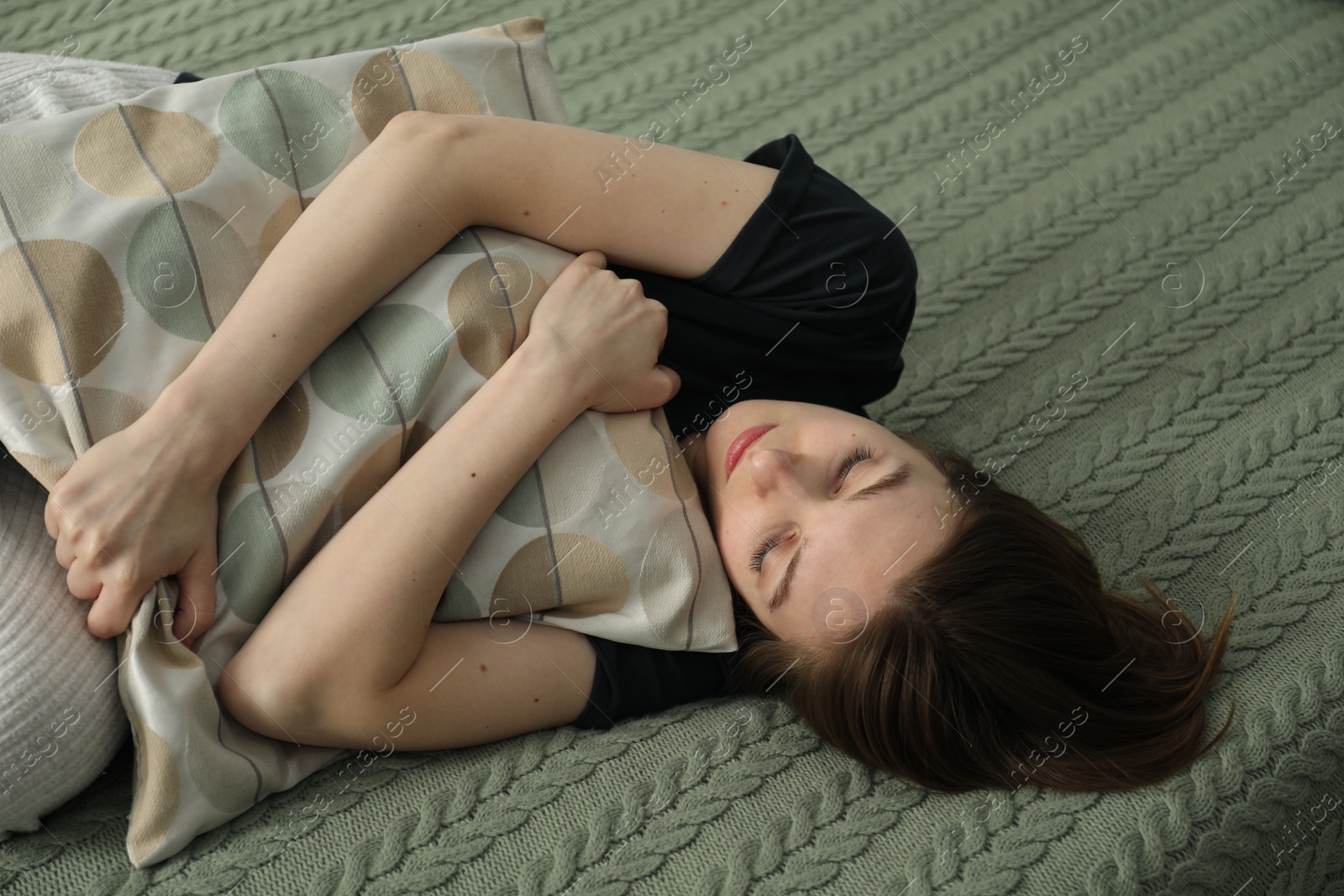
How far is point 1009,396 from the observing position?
1.12m

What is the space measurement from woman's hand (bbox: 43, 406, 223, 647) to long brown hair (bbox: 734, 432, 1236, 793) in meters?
0.51

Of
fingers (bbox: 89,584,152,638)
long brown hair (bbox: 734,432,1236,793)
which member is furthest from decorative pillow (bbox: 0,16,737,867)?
long brown hair (bbox: 734,432,1236,793)

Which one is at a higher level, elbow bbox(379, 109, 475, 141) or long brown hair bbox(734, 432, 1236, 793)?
elbow bbox(379, 109, 475, 141)

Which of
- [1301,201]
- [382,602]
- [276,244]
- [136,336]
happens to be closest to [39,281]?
[136,336]

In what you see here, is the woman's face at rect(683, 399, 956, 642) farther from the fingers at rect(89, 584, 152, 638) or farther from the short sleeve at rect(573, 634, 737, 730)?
the fingers at rect(89, 584, 152, 638)

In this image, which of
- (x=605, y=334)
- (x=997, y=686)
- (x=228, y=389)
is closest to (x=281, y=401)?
(x=228, y=389)

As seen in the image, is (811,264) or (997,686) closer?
(997,686)

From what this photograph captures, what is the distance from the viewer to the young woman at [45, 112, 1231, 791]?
75 cm

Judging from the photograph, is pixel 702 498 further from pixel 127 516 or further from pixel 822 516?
pixel 127 516

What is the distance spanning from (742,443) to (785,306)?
0.14 metres

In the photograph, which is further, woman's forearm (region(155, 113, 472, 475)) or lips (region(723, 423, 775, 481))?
lips (region(723, 423, 775, 481))

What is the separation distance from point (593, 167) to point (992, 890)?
0.66m

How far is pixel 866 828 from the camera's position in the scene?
0.77m

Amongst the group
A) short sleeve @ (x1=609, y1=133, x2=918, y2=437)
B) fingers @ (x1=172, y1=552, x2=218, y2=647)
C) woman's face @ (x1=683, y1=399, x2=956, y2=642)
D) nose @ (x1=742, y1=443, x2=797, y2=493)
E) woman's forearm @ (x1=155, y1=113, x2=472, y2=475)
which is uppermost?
woman's forearm @ (x1=155, y1=113, x2=472, y2=475)
